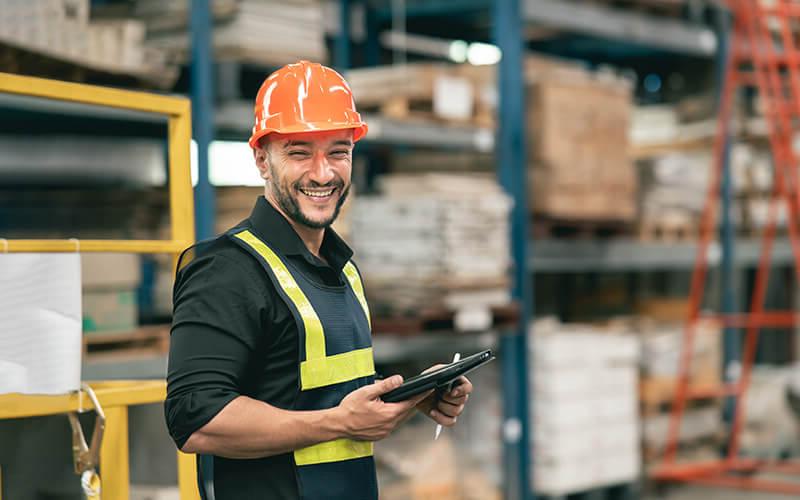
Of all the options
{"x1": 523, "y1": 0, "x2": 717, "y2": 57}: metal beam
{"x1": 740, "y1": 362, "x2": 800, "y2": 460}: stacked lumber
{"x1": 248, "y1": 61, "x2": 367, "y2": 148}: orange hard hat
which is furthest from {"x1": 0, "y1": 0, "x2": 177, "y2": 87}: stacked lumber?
{"x1": 740, "y1": 362, "x2": 800, "y2": 460}: stacked lumber

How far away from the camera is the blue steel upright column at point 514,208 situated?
708cm

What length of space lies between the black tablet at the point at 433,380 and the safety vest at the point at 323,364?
16cm

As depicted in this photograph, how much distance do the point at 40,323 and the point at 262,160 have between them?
834 millimetres

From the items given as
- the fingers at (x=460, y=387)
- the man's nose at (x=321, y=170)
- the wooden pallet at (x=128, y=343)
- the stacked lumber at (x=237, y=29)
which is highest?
the stacked lumber at (x=237, y=29)

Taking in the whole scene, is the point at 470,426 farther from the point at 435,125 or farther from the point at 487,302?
the point at 435,125

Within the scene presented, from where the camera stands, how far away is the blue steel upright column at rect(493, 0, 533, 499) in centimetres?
708

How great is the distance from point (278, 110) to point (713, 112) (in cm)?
704

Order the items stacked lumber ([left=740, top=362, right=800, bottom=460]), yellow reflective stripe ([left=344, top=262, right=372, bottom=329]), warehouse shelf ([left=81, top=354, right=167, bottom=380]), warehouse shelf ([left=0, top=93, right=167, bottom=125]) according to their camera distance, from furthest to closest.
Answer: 1. stacked lumber ([left=740, top=362, right=800, bottom=460])
2. warehouse shelf ([left=81, top=354, right=167, bottom=380])
3. warehouse shelf ([left=0, top=93, right=167, bottom=125])
4. yellow reflective stripe ([left=344, top=262, right=372, bottom=329])

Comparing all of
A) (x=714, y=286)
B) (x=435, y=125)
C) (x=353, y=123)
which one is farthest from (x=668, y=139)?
(x=353, y=123)

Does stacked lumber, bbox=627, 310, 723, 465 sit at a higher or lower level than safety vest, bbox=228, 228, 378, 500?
lower

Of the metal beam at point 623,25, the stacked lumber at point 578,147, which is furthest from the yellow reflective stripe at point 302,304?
the metal beam at point 623,25

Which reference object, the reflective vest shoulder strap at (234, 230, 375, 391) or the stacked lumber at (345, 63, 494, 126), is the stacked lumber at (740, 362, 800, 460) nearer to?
the stacked lumber at (345, 63, 494, 126)

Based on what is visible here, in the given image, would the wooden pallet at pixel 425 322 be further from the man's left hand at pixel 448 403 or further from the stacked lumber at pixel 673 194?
the man's left hand at pixel 448 403

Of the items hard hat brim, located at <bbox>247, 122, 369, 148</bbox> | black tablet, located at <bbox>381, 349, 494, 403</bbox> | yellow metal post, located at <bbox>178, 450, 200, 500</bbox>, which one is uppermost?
hard hat brim, located at <bbox>247, 122, 369, 148</bbox>
